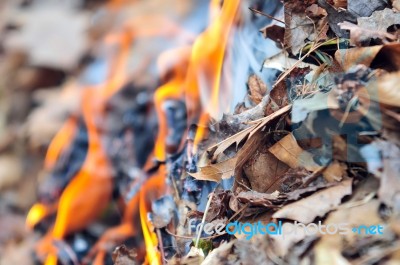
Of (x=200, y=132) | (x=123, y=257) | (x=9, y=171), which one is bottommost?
(x=9, y=171)

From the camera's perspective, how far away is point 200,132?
1.19 metres

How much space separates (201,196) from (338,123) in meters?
0.35

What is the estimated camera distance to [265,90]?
1.16 m

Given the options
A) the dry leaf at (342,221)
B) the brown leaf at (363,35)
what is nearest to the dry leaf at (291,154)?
the dry leaf at (342,221)

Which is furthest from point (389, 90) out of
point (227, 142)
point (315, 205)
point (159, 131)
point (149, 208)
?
point (159, 131)

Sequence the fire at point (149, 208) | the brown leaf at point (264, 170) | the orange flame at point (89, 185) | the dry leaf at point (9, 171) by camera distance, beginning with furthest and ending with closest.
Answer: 1. the dry leaf at point (9, 171)
2. the orange flame at point (89, 185)
3. the fire at point (149, 208)
4. the brown leaf at point (264, 170)

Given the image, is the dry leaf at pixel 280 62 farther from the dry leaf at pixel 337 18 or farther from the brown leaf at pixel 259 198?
the brown leaf at pixel 259 198

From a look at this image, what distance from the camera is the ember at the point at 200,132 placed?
32.5 inches

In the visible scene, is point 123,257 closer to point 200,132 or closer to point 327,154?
point 200,132

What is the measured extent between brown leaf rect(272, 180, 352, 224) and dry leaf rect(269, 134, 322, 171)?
0.23 feet

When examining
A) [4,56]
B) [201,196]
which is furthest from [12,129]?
[201,196]

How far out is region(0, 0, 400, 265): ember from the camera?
83 cm

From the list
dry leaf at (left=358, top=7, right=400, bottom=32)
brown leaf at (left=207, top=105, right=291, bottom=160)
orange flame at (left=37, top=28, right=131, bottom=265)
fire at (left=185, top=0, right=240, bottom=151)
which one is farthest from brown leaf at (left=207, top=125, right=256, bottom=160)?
orange flame at (left=37, top=28, right=131, bottom=265)

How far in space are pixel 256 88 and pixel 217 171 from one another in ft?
0.88
